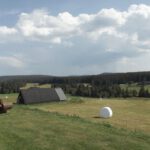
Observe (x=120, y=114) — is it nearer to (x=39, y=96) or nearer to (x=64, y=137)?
(x=64, y=137)

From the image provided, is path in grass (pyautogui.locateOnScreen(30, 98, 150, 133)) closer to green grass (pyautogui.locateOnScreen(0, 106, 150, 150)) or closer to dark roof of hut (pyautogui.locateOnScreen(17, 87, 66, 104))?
green grass (pyautogui.locateOnScreen(0, 106, 150, 150))

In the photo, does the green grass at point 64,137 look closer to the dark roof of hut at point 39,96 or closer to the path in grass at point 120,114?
the path in grass at point 120,114

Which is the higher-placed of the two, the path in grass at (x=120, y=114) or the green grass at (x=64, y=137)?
the green grass at (x=64, y=137)

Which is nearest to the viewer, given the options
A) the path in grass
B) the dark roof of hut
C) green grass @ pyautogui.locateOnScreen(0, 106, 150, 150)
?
green grass @ pyautogui.locateOnScreen(0, 106, 150, 150)

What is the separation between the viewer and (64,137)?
68.8ft

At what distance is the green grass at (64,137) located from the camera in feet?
62.8

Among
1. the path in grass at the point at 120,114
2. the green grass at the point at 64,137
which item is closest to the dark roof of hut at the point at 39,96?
the path in grass at the point at 120,114

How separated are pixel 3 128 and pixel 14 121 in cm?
325

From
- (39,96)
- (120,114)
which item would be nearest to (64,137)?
(120,114)

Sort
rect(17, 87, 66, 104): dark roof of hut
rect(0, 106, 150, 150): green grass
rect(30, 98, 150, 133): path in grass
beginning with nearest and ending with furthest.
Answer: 1. rect(0, 106, 150, 150): green grass
2. rect(30, 98, 150, 133): path in grass
3. rect(17, 87, 66, 104): dark roof of hut

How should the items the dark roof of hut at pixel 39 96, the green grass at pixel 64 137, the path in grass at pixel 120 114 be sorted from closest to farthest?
1. the green grass at pixel 64 137
2. the path in grass at pixel 120 114
3. the dark roof of hut at pixel 39 96

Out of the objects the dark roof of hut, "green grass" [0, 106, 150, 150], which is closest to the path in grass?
"green grass" [0, 106, 150, 150]

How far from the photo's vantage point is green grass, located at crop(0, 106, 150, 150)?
19156mm

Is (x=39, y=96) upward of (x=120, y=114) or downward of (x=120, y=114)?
upward
